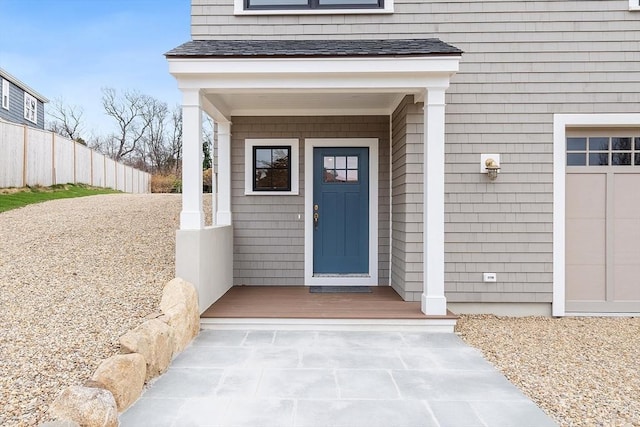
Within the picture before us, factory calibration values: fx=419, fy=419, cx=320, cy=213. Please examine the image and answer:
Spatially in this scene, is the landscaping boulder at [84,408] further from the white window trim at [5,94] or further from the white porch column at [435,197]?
the white window trim at [5,94]

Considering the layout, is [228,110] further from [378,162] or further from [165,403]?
[165,403]

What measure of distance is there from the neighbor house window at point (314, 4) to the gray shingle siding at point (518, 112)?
1.24 meters

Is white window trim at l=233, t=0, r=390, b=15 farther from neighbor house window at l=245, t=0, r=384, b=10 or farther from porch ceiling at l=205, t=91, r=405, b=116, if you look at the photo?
porch ceiling at l=205, t=91, r=405, b=116

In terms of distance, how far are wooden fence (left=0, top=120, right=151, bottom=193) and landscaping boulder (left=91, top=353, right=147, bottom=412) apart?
1174cm

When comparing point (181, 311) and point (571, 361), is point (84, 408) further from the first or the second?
point (571, 361)

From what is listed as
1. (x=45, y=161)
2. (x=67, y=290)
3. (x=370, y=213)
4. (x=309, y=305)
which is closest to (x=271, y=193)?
(x=370, y=213)

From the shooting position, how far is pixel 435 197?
4.54m

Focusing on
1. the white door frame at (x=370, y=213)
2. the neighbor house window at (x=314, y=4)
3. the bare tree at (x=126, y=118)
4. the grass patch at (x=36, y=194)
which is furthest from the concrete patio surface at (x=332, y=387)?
the bare tree at (x=126, y=118)

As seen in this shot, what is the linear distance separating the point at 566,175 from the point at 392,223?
2.28 metres

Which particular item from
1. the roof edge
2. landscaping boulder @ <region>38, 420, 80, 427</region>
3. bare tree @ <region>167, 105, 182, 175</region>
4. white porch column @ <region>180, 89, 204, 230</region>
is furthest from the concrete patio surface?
bare tree @ <region>167, 105, 182, 175</region>

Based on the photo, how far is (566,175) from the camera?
5297 mm

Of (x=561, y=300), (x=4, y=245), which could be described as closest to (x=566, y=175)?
(x=561, y=300)

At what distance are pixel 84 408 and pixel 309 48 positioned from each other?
3931 millimetres

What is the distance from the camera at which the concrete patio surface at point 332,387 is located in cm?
262
